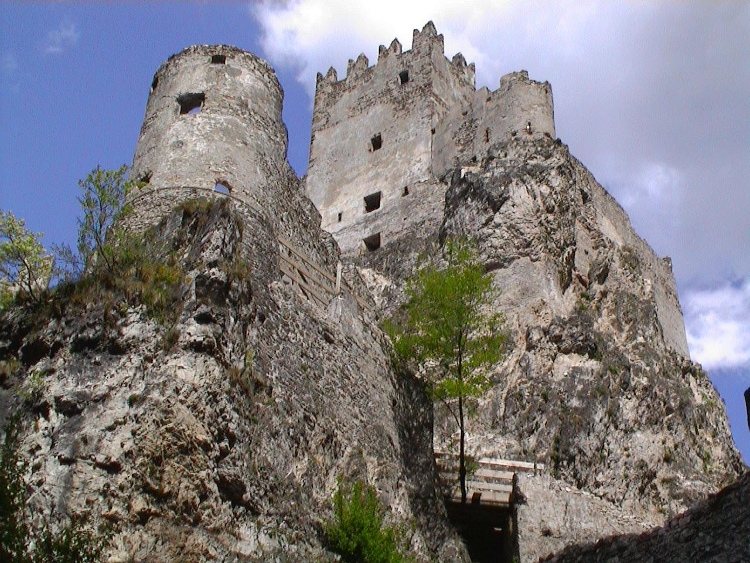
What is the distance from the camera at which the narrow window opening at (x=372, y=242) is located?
29.8 metres

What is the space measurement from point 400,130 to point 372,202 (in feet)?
10.5

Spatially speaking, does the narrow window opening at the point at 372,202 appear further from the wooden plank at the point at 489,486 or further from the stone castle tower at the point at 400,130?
the wooden plank at the point at 489,486

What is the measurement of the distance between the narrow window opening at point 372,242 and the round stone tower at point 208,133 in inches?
461

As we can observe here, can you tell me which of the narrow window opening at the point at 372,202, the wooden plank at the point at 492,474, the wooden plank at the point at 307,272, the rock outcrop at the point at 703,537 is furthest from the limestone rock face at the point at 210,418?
the narrow window opening at the point at 372,202

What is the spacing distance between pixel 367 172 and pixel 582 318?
11.8 metres

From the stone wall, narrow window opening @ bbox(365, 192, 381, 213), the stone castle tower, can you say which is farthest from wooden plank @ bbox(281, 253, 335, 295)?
narrow window opening @ bbox(365, 192, 381, 213)

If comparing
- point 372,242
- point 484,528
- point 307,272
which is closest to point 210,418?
point 307,272

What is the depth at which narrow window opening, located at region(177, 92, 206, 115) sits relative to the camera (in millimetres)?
17500

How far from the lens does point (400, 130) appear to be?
3275 centimetres

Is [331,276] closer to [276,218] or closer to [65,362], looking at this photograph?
[276,218]

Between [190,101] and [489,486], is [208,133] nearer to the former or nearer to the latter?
[190,101]

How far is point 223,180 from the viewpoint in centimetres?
1614

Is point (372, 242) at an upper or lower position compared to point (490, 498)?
upper

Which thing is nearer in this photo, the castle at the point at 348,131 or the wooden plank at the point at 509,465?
the castle at the point at 348,131
